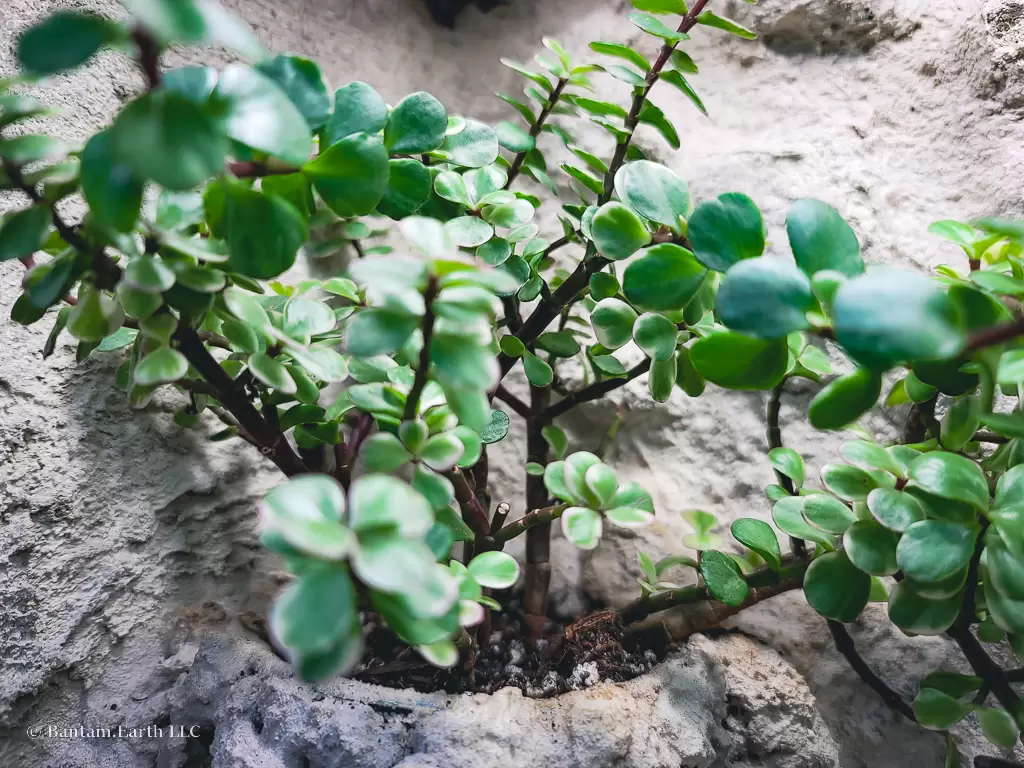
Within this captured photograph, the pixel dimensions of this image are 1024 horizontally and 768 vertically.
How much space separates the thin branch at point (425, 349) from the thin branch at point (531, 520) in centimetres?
Answer: 19

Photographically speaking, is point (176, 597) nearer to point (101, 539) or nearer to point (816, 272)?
point (101, 539)

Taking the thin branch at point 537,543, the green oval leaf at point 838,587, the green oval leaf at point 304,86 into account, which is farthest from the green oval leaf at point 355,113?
the green oval leaf at point 838,587

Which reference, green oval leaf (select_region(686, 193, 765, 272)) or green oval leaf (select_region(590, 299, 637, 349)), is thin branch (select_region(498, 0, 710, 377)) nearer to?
green oval leaf (select_region(590, 299, 637, 349))

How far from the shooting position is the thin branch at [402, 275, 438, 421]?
1.05 feet

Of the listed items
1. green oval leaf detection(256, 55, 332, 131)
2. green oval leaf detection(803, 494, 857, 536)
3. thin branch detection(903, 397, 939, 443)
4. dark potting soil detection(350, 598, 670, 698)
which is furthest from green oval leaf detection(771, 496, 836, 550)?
green oval leaf detection(256, 55, 332, 131)

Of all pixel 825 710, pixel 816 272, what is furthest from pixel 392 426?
pixel 825 710

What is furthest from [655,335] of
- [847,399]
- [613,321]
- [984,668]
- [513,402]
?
[984,668]

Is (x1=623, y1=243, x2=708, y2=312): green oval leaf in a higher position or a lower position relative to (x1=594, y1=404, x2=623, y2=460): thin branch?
higher

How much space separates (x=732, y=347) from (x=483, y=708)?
1.39 ft

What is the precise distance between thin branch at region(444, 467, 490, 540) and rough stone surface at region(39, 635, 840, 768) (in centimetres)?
17

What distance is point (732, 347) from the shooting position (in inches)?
15.3

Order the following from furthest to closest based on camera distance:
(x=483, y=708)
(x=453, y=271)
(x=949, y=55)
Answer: (x=949, y=55)
(x=483, y=708)
(x=453, y=271)

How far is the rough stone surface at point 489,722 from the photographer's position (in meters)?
0.55

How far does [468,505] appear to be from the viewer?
22.4 inches
